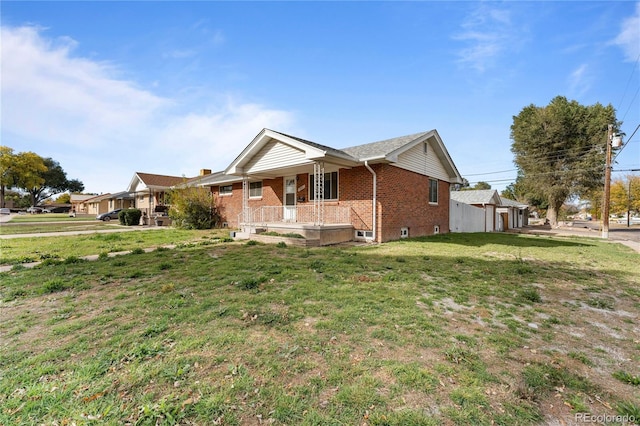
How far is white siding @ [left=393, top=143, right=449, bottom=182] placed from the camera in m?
12.5

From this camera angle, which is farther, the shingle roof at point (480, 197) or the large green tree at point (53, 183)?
the large green tree at point (53, 183)

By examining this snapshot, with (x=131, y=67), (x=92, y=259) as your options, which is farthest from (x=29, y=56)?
(x=92, y=259)

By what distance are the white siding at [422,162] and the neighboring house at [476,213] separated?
10.9ft

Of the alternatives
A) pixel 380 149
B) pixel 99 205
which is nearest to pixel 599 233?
pixel 380 149

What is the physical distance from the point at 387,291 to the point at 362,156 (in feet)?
25.2

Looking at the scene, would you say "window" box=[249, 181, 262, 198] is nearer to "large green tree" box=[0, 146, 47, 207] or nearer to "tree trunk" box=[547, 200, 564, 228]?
"tree trunk" box=[547, 200, 564, 228]

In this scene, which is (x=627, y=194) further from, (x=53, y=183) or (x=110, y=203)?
(x=53, y=183)

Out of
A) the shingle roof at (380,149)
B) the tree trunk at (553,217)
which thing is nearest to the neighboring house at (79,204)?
the shingle roof at (380,149)

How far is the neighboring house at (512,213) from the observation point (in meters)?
27.8

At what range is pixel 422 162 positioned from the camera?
544 inches

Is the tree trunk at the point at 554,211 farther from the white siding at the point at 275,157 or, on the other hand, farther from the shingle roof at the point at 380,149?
the white siding at the point at 275,157

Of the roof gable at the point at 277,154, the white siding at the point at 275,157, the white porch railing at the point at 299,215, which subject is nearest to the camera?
the roof gable at the point at 277,154

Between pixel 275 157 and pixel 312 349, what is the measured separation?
10.7 metres

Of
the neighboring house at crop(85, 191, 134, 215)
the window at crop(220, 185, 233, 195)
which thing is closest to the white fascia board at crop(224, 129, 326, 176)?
the window at crop(220, 185, 233, 195)
